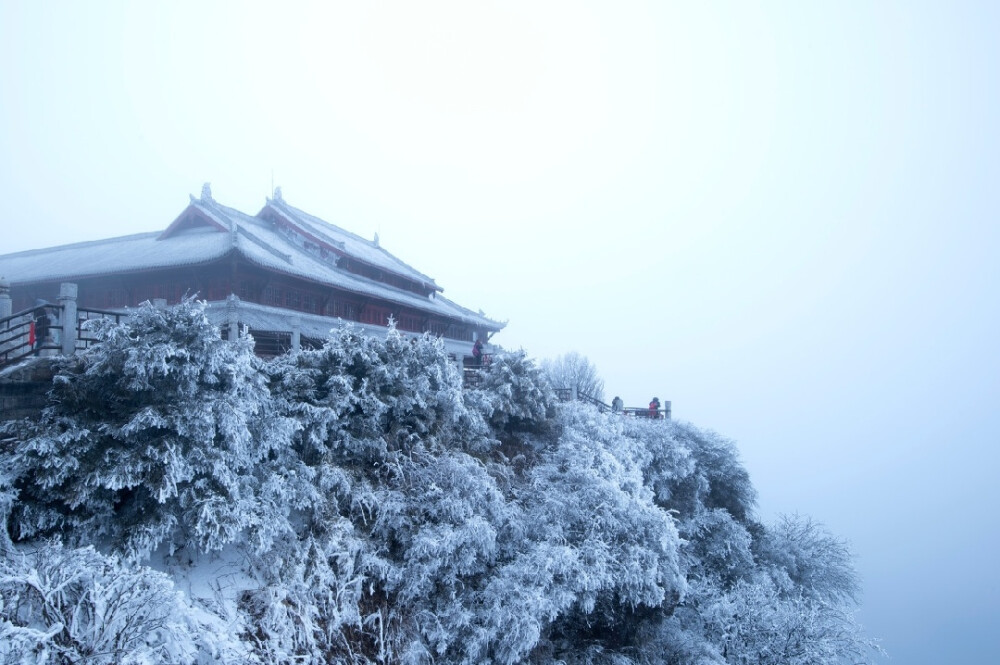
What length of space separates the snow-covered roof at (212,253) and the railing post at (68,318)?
7571mm

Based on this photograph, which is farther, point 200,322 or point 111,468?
point 200,322

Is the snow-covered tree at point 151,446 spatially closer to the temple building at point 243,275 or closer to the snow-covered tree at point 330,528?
the snow-covered tree at point 330,528

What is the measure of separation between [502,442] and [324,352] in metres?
5.11

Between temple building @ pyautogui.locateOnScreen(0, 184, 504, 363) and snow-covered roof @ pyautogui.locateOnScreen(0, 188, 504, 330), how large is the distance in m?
0.06

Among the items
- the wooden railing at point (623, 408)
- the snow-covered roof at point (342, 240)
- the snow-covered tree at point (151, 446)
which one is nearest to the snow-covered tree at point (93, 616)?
the snow-covered tree at point (151, 446)

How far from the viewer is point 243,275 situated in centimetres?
1878

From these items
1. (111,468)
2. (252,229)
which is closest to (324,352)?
(111,468)

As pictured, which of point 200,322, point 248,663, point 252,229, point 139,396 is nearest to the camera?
point 248,663

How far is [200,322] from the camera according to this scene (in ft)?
29.1

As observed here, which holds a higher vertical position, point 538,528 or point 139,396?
point 139,396

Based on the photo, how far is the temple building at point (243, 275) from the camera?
1806 centimetres

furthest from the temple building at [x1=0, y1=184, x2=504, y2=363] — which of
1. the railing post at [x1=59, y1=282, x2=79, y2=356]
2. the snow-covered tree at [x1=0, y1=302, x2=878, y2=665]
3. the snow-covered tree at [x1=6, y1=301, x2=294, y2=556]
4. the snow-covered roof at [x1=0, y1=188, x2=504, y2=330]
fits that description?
the snow-covered tree at [x1=6, y1=301, x2=294, y2=556]

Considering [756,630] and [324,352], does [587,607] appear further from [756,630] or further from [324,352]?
[324,352]

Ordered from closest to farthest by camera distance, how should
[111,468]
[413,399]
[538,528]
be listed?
1. [111,468]
2. [538,528]
3. [413,399]
